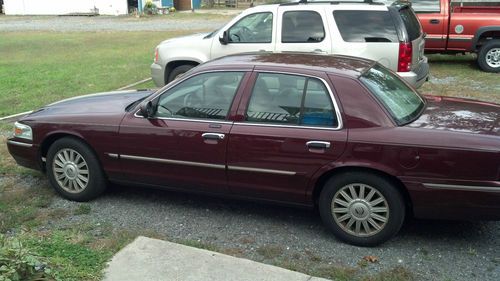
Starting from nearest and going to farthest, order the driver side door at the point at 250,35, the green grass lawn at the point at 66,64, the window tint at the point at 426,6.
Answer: the driver side door at the point at 250,35 → the green grass lawn at the point at 66,64 → the window tint at the point at 426,6

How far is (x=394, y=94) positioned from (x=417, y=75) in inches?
142

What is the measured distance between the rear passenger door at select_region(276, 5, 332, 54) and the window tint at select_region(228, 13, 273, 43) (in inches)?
7.0

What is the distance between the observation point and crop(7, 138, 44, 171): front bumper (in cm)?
545

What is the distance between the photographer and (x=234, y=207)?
5227mm

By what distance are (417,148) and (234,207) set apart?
74.2 inches

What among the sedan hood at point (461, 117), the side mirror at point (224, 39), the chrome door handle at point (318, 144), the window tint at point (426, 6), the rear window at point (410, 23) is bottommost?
the chrome door handle at point (318, 144)

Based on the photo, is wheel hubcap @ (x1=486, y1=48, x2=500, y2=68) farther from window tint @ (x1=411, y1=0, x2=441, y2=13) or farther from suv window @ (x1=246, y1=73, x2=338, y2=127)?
suv window @ (x1=246, y1=73, x2=338, y2=127)

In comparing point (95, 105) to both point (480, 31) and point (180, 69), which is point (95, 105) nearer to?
point (180, 69)

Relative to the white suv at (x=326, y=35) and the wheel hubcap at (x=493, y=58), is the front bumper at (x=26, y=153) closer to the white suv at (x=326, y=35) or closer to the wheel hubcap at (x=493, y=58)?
the white suv at (x=326, y=35)

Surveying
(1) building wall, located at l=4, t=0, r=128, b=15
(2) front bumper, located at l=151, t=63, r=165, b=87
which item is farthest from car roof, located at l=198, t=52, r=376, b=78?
(1) building wall, located at l=4, t=0, r=128, b=15

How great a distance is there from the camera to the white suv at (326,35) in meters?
7.94

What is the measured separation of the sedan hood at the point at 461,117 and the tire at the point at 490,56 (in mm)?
7801

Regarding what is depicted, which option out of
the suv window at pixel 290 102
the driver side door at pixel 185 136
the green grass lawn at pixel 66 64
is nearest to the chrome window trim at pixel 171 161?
the driver side door at pixel 185 136

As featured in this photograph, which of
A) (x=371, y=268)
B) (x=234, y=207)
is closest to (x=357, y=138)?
(x=371, y=268)
